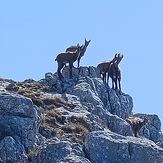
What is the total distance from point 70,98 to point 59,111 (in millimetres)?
3707

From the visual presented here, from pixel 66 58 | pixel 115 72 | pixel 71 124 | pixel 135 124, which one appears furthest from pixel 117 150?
pixel 115 72

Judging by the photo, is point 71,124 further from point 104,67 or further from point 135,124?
point 104,67

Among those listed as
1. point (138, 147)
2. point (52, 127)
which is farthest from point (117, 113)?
point (138, 147)

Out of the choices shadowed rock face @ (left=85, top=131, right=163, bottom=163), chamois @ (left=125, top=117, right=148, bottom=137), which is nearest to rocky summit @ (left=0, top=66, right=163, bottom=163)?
shadowed rock face @ (left=85, top=131, right=163, bottom=163)

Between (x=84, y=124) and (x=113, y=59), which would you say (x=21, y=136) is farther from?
(x=113, y=59)

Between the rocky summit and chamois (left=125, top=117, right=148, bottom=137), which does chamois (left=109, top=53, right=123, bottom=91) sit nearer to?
the rocky summit

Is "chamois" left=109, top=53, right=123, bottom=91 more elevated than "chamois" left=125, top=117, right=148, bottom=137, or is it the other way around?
"chamois" left=109, top=53, right=123, bottom=91

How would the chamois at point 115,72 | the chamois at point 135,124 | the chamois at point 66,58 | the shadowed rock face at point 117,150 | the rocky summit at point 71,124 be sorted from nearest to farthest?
the rocky summit at point 71,124 → the shadowed rock face at point 117,150 → the chamois at point 135,124 → the chamois at point 66,58 → the chamois at point 115,72

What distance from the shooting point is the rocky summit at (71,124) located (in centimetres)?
4478

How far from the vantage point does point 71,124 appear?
173 feet

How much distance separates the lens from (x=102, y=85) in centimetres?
6438

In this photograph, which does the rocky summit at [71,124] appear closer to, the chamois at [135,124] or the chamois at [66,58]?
the chamois at [135,124]

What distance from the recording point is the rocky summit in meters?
44.8

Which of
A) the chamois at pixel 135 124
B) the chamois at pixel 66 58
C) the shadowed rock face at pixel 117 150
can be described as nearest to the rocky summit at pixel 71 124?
the shadowed rock face at pixel 117 150
